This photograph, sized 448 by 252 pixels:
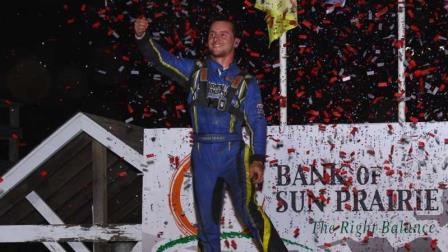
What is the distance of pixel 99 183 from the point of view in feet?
21.7

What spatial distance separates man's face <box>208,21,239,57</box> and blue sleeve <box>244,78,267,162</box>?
324 millimetres

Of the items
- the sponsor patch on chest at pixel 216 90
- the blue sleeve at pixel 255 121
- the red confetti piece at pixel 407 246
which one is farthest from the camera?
the red confetti piece at pixel 407 246

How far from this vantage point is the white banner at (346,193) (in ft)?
18.9

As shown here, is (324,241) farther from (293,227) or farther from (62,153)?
(62,153)

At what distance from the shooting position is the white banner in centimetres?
577

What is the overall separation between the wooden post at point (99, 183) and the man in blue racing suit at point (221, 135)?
4.97 feet

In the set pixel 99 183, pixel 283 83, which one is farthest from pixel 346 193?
pixel 99 183

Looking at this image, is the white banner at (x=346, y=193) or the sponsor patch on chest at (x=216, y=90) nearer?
the sponsor patch on chest at (x=216, y=90)

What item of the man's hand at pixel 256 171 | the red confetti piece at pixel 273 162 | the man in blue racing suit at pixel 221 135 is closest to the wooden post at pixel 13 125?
the red confetti piece at pixel 273 162

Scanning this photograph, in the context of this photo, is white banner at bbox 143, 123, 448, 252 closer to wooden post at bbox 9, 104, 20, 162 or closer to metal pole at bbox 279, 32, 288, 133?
metal pole at bbox 279, 32, 288, 133

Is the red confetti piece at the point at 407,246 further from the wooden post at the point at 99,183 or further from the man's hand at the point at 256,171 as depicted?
the wooden post at the point at 99,183

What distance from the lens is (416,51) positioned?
12695 millimetres

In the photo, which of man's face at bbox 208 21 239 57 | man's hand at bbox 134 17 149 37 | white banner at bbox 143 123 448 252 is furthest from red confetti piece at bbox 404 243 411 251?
man's hand at bbox 134 17 149 37

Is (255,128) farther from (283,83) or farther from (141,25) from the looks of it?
(283,83)
